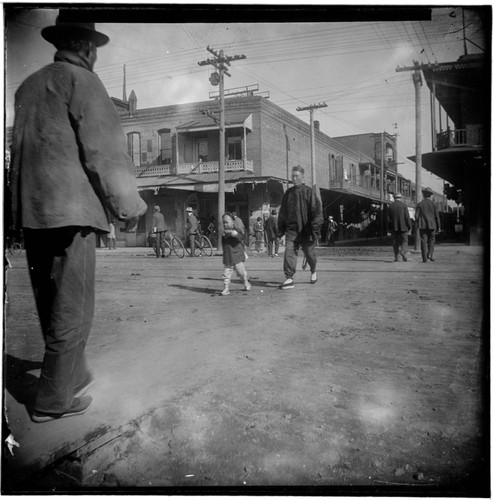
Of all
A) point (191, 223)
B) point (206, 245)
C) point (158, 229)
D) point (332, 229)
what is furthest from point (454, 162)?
point (332, 229)

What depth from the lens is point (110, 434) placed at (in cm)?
160

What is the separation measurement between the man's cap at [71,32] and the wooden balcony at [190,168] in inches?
25.9

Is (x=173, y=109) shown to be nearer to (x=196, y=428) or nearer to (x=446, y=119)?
(x=196, y=428)

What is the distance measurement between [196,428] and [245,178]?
10.2 meters

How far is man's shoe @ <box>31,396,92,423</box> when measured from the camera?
167 cm

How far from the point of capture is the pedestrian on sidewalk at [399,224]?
7434 millimetres

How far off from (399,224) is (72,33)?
6885 millimetres

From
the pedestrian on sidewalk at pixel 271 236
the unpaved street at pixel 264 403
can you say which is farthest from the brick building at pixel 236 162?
the unpaved street at pixel 264 403

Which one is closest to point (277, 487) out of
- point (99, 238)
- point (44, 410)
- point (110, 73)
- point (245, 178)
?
point (44, 410)

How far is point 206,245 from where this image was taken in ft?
20.4

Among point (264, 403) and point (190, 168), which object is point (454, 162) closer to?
point (190, 168)

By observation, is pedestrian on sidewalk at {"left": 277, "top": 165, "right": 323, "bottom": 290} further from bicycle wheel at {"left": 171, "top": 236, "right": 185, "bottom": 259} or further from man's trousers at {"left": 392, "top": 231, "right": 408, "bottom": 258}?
man's trousers at {"left": 392, "top": 231, "right": 408, "bottom": 258}

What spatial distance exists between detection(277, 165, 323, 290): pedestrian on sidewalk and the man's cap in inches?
125

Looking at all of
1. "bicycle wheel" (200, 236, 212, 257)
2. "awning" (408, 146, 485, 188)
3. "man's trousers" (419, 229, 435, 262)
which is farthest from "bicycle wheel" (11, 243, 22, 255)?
"man's trousers" (419, 229, 435, 262)
